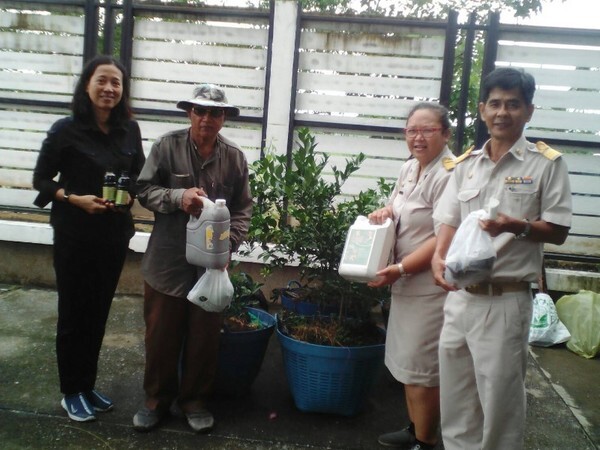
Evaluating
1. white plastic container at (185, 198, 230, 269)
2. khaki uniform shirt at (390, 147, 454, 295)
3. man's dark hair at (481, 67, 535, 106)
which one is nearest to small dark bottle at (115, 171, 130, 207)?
white plastic container at (185, 198, 230, 269)

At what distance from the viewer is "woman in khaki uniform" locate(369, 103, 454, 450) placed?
93.7 inches

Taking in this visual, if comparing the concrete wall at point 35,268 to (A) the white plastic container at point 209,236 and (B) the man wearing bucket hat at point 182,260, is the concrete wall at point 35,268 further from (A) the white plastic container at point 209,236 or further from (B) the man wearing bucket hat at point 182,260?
(A) the white plastic container at point 209,236

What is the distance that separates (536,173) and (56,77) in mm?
4762

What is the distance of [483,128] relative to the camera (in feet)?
15.4

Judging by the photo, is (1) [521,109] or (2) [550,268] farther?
(2) [550,268]

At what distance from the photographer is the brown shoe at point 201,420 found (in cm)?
268

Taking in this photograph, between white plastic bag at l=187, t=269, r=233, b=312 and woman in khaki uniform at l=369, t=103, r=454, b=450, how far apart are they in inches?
30.8

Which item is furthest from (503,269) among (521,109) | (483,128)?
(483,128)

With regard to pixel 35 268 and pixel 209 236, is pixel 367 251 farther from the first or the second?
pixel 35 268

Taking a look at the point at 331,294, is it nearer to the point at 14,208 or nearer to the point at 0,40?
the point at 14,208

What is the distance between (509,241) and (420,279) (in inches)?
22.1

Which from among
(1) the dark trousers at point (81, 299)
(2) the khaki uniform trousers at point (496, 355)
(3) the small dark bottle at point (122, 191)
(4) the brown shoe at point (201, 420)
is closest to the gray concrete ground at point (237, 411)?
(4) the brown shoe at point (201, 420)

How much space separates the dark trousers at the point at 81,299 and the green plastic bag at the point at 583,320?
146 inches

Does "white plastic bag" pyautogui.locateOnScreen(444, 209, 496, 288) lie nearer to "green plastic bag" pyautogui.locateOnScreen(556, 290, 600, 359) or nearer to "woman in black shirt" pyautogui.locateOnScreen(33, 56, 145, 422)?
"woman in black shirt" pyautogui.locateOnScreen(33, 56, 145, 422)
